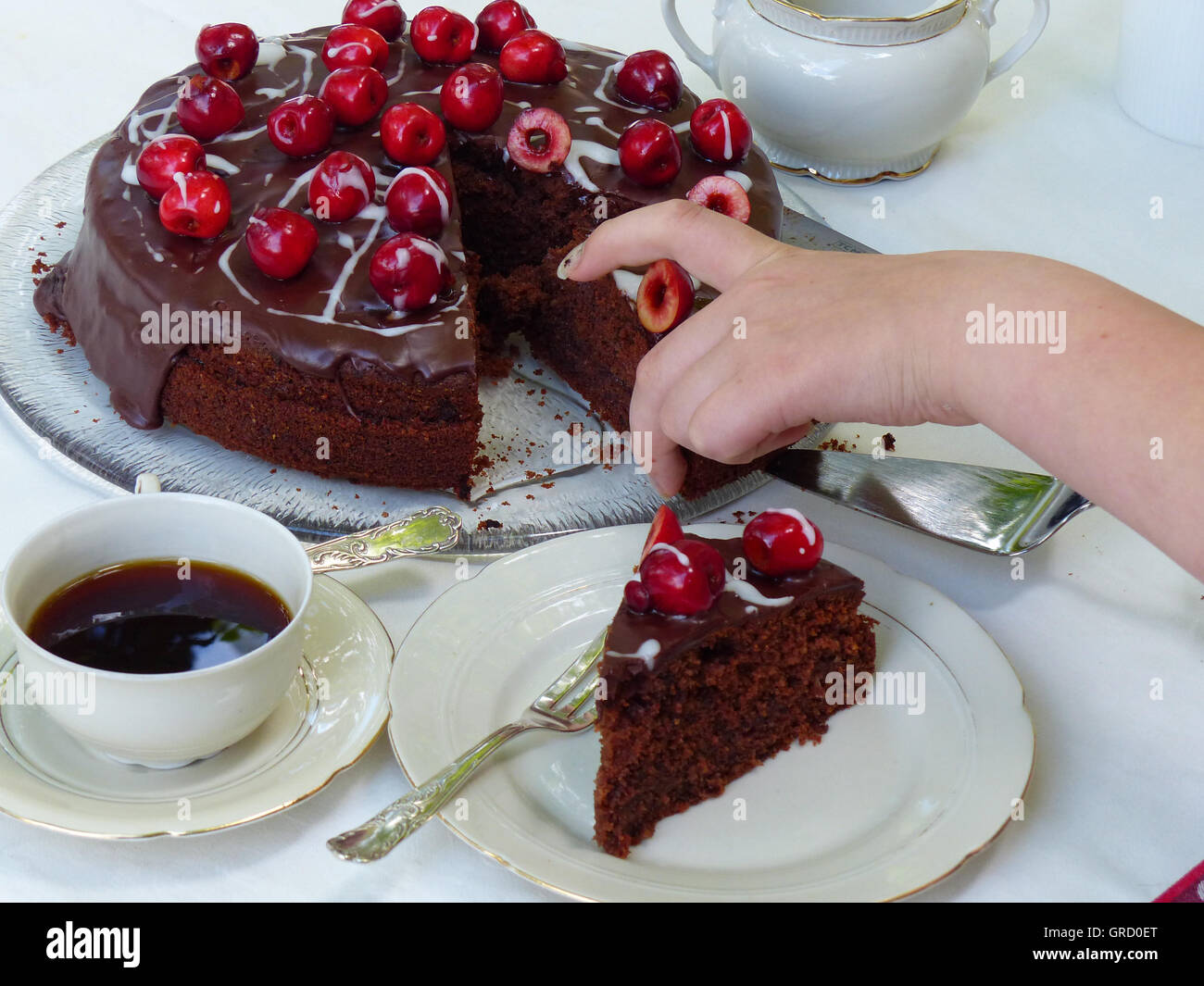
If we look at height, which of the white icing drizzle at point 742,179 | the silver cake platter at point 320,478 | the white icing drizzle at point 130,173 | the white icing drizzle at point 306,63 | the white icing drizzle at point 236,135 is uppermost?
the white icing drizzle at point 306,63

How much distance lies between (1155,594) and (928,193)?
4.23 ft

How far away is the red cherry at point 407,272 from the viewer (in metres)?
1.96

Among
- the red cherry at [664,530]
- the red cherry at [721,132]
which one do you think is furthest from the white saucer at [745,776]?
the red cherry at [721,132]

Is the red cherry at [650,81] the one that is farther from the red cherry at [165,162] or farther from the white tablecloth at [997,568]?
the red cherry at [165,162]

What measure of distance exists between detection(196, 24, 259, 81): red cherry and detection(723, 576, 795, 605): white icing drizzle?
58.9 inches

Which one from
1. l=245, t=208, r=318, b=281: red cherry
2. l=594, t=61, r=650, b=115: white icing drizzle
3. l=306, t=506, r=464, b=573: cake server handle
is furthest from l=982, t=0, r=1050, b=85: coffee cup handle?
l=306, t=506, r=464, b=573: cake server handle

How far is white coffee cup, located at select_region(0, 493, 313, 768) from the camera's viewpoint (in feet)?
4.22

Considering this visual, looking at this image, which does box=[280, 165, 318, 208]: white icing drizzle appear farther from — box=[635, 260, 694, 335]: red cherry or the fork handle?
the fork handle

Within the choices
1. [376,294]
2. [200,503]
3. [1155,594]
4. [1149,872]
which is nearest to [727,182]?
[376,294]

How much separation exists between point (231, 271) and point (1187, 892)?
1562 mm

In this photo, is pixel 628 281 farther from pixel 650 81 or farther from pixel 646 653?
pixel 646 653

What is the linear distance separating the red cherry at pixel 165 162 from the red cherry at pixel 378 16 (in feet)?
1.95

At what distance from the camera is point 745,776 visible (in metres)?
1.55

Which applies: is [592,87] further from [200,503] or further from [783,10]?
[200,503]
